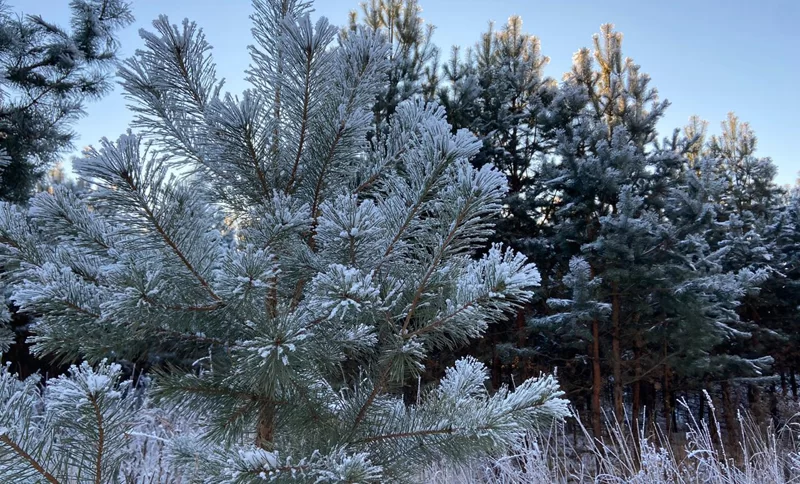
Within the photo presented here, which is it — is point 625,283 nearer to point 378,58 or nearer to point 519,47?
point 519,47

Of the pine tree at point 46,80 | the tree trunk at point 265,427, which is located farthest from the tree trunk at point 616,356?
the pine tree at point 46,80

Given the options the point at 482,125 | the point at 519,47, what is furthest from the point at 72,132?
the point at 519,47

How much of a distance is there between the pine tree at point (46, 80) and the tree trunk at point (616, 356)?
6878 mm

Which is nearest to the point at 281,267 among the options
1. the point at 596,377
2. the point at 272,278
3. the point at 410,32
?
the point at 272,278

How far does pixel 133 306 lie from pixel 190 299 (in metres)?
0.13

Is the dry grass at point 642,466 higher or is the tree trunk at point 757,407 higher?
the dry grass at point 642,466

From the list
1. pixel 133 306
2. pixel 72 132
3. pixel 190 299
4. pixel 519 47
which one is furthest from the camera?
pixel 519 47

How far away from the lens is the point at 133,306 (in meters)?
0.91

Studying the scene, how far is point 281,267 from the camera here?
1146 millimetres

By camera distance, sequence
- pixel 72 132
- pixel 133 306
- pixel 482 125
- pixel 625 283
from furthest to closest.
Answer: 1. pixel 482 125
2. pixel 72 132
3. pixel 625 283
4. pixel 133 306

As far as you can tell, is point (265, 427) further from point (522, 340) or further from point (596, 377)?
point (522, 340)

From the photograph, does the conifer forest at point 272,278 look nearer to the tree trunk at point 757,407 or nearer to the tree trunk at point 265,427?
the tree trunk at point 265,427

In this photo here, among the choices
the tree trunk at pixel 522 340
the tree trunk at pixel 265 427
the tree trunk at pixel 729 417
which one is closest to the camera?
the tree trunk at pixel 265 427

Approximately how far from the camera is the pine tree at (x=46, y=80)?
19.6 ft
